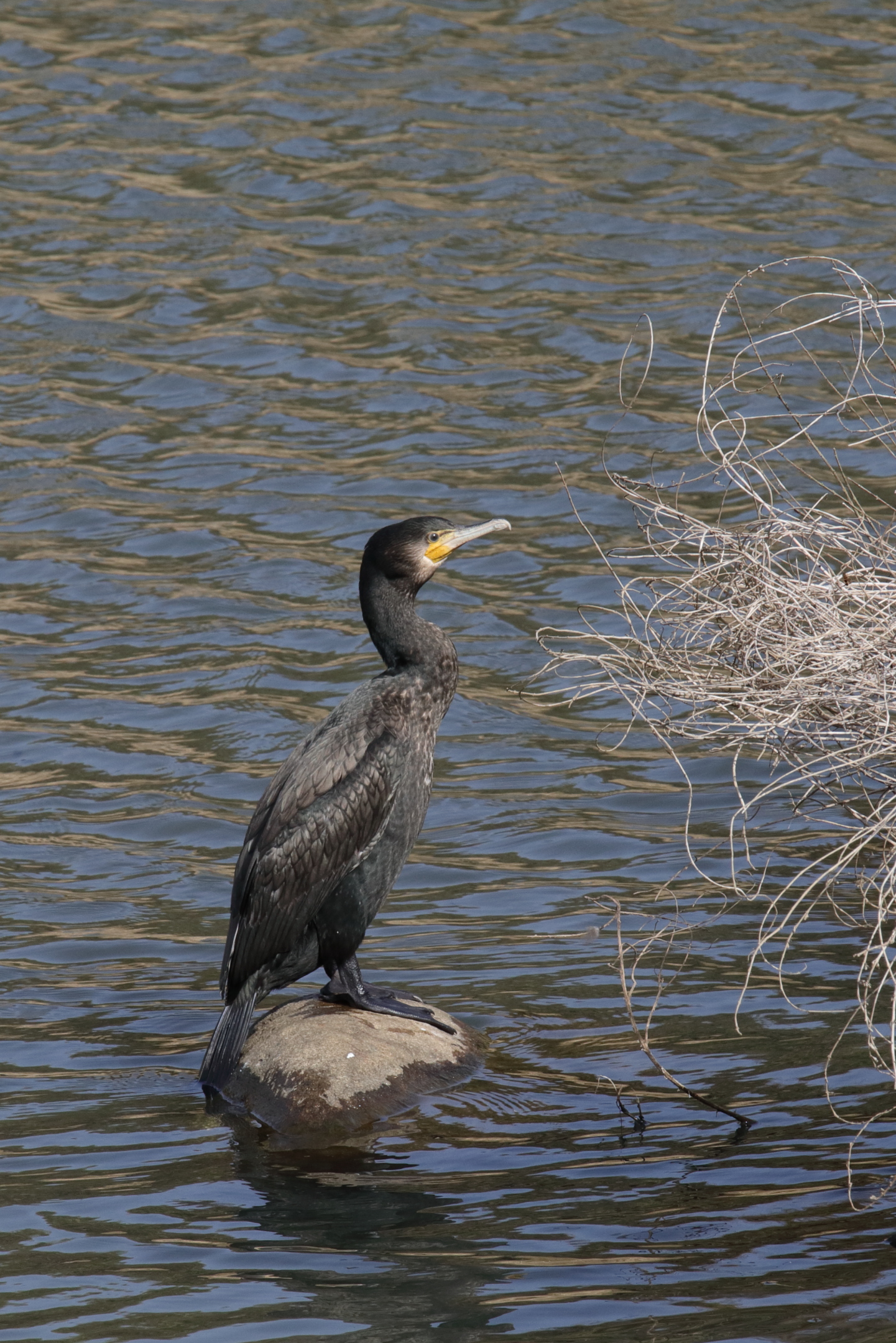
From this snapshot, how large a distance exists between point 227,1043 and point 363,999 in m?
0.42

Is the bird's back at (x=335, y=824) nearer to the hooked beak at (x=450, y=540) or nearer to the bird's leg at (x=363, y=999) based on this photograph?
the bird's leg at (x=363, y=999)

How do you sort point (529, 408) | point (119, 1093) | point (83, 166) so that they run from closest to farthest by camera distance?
point (119, 1093) → point (529, 408) → point (83, 166)

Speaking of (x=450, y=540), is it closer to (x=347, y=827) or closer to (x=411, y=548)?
(x=411, y=548)

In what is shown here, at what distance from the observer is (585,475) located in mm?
11242

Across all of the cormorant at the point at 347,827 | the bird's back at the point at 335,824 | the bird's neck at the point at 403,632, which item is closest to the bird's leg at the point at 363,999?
the cormorant at the point at 347,827

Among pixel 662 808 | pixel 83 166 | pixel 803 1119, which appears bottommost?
pixel 662 808

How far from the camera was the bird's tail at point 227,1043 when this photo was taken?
18.9ft

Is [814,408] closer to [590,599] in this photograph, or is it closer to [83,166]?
[590,599]

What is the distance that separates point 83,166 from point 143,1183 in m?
11.2

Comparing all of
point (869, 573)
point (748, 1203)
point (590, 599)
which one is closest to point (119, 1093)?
point (748, 1203)

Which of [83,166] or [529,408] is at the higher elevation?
[83,166]

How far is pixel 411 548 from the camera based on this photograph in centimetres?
599

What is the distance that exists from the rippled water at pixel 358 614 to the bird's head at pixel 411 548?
1.47 meters

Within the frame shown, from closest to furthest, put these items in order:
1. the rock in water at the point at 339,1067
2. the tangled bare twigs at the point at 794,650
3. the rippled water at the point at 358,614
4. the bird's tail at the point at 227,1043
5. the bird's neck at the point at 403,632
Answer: the tangled bare twigs at the point at 794,650 → the rippled water at the point at 358,614 → the rock in water at the point at 339,1067 → the bird's tail at the point at 227,1043 → the bird's neck at the point at 403,632
